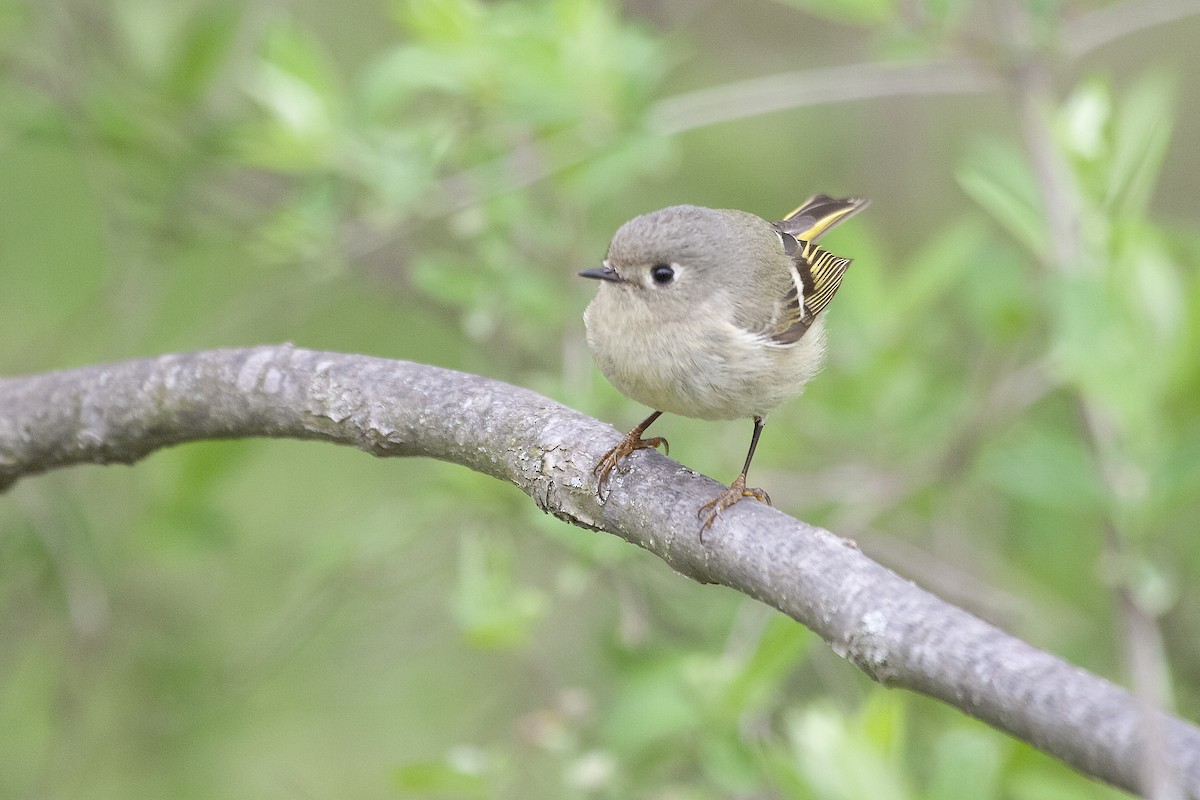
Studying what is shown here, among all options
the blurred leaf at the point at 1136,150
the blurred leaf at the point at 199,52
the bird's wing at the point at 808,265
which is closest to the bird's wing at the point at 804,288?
the bird's wing at the point at 808,265

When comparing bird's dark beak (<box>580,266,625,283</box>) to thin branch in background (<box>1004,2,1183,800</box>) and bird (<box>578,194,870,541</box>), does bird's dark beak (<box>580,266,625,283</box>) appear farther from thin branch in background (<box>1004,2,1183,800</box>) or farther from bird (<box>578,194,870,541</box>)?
thin branch in background (<box>1004,2,1183,800</box>)

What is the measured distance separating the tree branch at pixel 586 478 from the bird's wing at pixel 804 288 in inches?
33.6

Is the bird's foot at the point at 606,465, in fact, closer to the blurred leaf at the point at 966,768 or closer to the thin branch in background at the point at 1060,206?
the blurred leaf at the point at 966,768

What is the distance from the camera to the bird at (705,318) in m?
2.67

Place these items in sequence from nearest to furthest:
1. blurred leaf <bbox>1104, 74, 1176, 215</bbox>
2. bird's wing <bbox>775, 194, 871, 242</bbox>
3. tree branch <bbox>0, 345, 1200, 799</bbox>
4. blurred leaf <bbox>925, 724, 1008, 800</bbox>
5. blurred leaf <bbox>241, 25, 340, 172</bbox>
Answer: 1. tree branch <bbox>0, 345, 1200, 799</bbox>
2. blurred leaf <bbox>925, 724, 1008, 800</bbox>
3. blurred leaf <bbox>1104, 74, 1176, 215</bbox>
4. blurred leaf <bbox>241, 25, 340, 172</bbox>
5. bird's wing <bbox>775, 194, 871, 242</bbox>

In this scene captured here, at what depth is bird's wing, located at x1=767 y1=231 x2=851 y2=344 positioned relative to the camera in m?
3.01

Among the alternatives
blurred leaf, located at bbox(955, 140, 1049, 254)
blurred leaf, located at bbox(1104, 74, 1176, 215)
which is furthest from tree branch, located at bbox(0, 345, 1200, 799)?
blurred leaf, located at bbox(1104, 74, 1176, 215)

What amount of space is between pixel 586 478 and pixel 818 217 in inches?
81.8

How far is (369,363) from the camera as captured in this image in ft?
7.61

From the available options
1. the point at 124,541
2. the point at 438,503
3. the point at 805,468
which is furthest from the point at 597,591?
the point at 124,541

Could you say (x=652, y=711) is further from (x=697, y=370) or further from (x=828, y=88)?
(x=828, y=88)

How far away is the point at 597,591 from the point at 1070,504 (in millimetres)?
2296

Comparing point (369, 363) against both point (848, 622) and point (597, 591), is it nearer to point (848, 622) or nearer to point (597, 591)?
point (848, 622)

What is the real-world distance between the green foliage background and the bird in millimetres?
400
